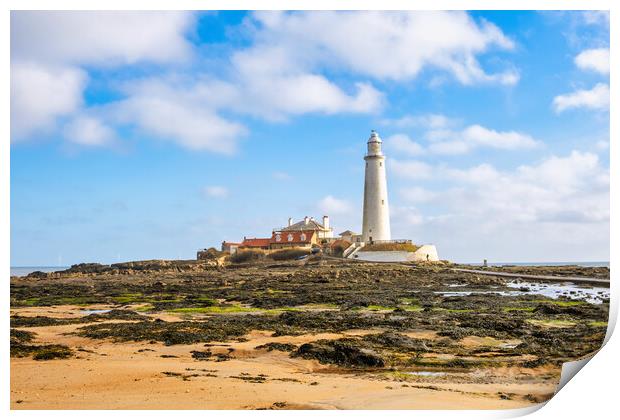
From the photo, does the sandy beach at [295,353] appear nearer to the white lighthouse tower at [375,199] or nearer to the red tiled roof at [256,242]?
the white lighthouse tower at [375,199]

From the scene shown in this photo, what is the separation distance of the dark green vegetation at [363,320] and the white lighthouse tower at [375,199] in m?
16.0

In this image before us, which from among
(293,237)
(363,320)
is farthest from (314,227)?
(363,320)

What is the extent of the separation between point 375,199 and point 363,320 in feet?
84.9

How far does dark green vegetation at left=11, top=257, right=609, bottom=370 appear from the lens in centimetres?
774

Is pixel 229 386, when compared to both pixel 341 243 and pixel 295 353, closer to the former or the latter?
pixel 295 353

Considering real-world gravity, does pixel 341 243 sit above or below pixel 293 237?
below

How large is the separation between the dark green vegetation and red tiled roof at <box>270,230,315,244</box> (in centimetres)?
2034

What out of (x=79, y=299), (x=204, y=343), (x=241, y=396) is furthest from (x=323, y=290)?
(x=241, y=396)

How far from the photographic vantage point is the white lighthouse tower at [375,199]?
36406 millimetres

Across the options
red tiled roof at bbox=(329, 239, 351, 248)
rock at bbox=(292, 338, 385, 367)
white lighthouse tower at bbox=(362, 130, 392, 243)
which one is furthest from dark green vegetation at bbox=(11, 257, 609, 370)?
red tiled roof at bbox=(329, 239, 351, 248)

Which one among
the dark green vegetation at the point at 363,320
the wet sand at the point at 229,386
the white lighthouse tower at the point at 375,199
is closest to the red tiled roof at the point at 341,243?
the white lighthouse tower at the point at 375,199

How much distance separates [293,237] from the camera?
135ft
